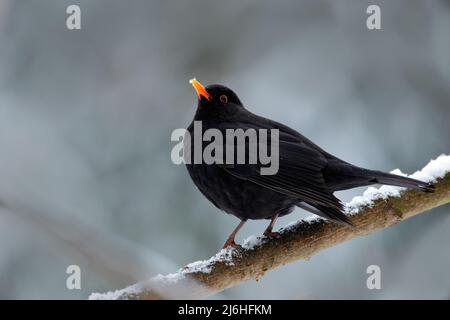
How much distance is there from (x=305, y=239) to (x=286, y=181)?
0.38 meters

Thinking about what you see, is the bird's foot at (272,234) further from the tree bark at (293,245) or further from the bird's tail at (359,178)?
the bird's tail at (359,178)

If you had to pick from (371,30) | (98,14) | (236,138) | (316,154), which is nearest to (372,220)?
(316,154)

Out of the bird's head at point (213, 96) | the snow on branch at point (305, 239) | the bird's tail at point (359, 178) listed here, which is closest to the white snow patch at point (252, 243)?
the snow on branch at point (305, 239)

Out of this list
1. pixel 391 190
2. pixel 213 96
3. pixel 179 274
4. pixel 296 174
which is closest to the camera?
pixel 179 274

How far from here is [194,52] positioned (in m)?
5.80

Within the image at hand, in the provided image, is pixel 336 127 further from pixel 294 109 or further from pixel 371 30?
pixel 371 30

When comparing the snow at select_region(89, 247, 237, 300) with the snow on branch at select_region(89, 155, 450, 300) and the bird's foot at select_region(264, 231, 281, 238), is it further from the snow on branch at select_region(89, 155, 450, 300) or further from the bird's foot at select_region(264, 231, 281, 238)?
the bird's foot at select_region(264, 231, 281, 238)

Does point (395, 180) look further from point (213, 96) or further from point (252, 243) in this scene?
point (213, 96)

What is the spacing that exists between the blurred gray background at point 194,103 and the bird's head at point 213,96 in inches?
51.4

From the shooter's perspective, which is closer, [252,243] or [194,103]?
[252,243]

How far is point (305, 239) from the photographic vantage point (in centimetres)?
336

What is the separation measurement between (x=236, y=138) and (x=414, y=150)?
7.57 ft

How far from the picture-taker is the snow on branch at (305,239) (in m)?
2.98

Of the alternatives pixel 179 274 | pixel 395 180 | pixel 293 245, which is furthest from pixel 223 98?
pixel 179 274
